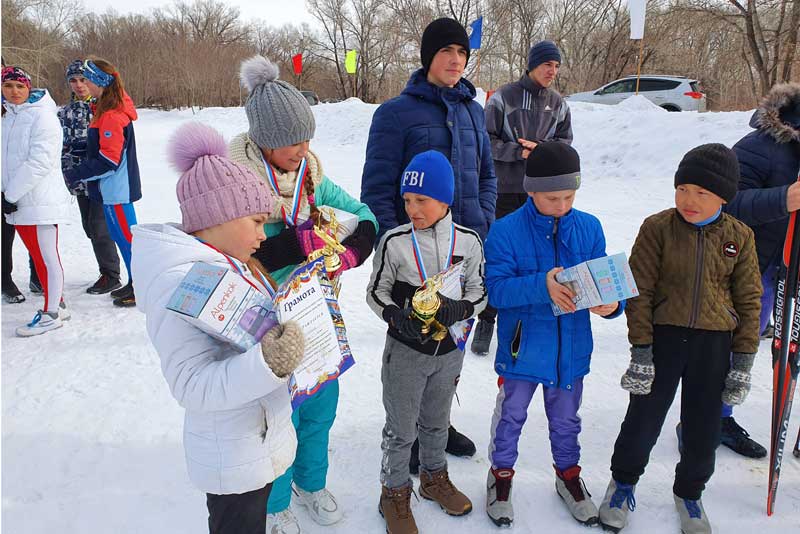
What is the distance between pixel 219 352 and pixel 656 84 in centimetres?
1891

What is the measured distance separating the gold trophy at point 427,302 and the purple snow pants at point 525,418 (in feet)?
1.98

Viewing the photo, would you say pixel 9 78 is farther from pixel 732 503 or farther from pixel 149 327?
pixel 732 503

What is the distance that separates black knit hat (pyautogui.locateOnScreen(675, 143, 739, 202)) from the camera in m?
2.14

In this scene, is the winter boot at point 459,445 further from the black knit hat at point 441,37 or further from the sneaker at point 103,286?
the sneaker at point 103,286

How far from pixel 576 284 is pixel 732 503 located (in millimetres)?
1469

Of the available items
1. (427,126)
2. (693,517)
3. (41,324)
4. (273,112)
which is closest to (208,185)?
(273,112)

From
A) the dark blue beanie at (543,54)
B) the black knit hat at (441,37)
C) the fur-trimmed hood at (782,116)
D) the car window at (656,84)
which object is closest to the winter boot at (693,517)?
the fur-trimmed hood at (782,116)

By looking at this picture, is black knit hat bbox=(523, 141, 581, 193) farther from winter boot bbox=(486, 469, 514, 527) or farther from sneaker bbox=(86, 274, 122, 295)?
sneaker bbox=(86, 274, 122, 295)

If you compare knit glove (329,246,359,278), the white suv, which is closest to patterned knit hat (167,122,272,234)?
knit glove (329,246,359,278)

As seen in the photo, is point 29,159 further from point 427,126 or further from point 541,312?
point 541,312

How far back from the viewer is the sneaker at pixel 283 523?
223cm

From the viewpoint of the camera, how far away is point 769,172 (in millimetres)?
2684

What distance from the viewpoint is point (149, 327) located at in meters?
1.49

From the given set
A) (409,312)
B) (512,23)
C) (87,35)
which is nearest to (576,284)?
(409,312)
